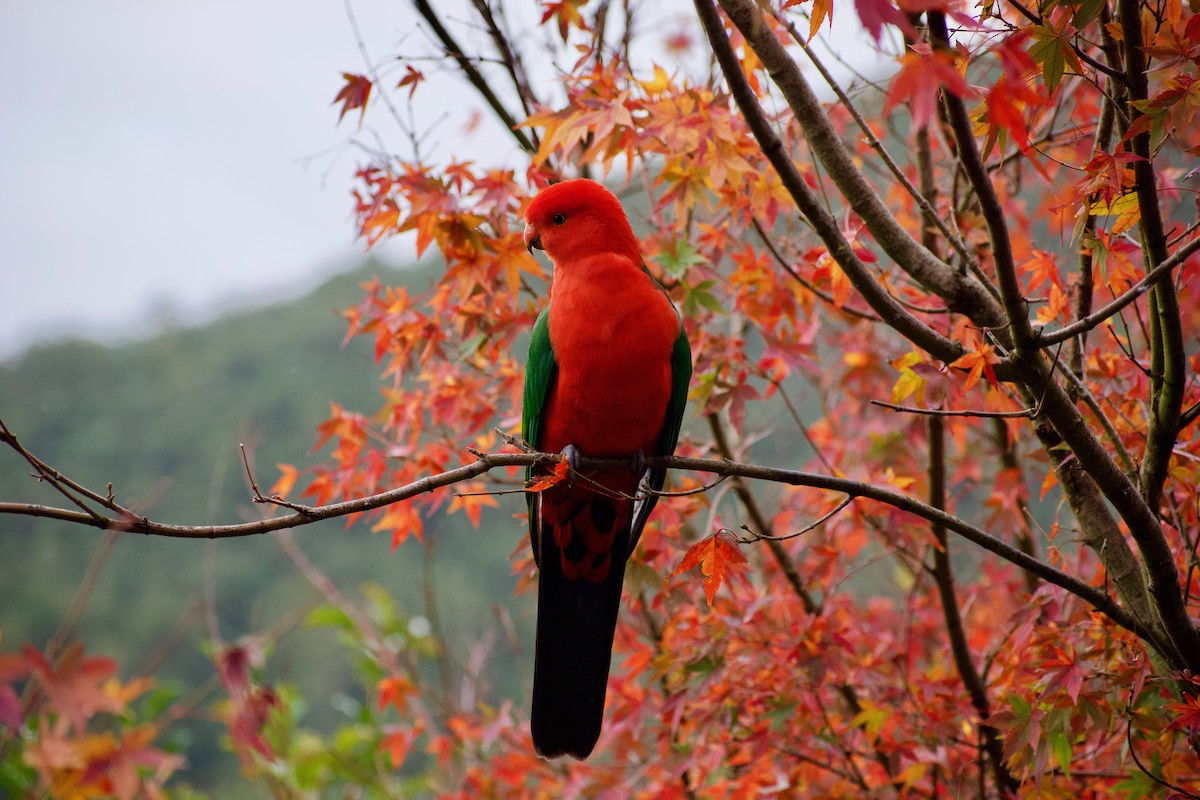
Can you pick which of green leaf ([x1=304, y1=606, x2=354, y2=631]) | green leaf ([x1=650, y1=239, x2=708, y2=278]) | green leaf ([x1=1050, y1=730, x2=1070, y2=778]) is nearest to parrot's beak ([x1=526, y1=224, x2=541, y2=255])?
green leaf ([x1=650, y1=239, x2=708, y2=278])

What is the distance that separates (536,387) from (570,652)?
830 mm

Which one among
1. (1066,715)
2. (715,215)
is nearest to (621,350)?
(715,215)

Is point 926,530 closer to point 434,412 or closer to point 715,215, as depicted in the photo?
point 715,215

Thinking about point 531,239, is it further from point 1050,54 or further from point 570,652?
point 1050,54

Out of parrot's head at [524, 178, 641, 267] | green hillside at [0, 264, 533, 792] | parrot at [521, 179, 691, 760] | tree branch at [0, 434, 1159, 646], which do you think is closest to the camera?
tree branch at [0, 434, 1159, 646]

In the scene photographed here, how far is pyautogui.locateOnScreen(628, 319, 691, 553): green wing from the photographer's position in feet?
8.56

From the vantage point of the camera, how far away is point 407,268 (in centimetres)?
994

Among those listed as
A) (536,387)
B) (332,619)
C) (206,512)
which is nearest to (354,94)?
(536,387)

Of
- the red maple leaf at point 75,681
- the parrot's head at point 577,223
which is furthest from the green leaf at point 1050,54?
the red maple leaf at point 75,681

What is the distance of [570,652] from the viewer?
8.58 ft

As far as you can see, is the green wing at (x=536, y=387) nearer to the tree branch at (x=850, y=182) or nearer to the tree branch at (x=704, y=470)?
the tree branch at (x=704, y=470)

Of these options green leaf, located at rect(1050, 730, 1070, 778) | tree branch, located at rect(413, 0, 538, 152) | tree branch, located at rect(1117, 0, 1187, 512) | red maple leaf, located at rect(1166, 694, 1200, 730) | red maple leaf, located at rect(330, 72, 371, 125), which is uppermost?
tree branch, located at rect(413, 0, 538, 152)

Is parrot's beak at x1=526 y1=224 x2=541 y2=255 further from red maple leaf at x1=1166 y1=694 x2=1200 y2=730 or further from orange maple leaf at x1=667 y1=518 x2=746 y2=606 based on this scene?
red maple leaf at x1=1166 y1=694 x2=1200 y2=730

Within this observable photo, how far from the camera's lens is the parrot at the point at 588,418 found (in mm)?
2521
